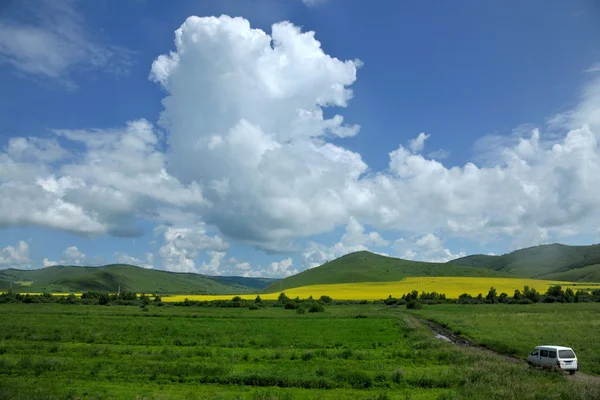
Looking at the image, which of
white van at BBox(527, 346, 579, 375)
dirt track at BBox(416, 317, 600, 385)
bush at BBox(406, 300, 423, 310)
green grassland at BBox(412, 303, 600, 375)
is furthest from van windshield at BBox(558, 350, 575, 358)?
bush at BBox(406, 300, 423, 310)

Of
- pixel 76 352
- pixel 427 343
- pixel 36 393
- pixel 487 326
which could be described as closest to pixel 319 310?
pixel 487 326

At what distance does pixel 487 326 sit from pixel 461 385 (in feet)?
123

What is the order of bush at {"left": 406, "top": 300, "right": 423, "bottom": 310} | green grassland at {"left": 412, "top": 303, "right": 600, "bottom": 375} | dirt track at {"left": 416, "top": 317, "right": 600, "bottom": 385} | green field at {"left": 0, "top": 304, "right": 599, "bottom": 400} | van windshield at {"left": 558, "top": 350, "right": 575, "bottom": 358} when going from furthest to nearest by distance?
bush at {"left": 406, "top": 300, "right": 423, "bottom": 310}
green grassland at {"left": 412, "top": 303, "right": 600, "bottom": 375}
van windshield at {"left": 558, "top": 350, "right": 575, "bottom": 358}
dirt track at {"left": 416, "top": 317, "right": 600, "bottom": 385}
green field at {"left": 0, "top": 304, "right": 599, "bottom": 400}

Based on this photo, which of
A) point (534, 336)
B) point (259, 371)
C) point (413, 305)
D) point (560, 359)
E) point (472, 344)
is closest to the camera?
point (259, 371)

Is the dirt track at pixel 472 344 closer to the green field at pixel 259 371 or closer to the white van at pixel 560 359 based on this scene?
the white van at pixel 560 359

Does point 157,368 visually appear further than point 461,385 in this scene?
Yes

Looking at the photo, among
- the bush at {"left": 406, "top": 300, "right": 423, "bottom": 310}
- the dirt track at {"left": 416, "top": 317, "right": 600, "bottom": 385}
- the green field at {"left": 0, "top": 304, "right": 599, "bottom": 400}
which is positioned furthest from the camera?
the bush at {"left": 406, "top": 300, "right": 423, "bottom": 310}

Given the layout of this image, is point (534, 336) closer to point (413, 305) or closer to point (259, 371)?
point (259, 371)

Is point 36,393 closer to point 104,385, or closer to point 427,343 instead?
point 104,385

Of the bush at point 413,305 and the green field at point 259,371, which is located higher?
the green field at point 259,371

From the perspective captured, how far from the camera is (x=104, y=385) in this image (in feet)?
73.9

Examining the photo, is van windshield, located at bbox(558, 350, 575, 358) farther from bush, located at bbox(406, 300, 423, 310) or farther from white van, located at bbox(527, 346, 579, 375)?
bush, located at bbox(406, 300, 423, 310)

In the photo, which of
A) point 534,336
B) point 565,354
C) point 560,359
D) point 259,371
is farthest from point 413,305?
point 259,371

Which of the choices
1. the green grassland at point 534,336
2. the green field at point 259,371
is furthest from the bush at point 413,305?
the green field at point 259,371
